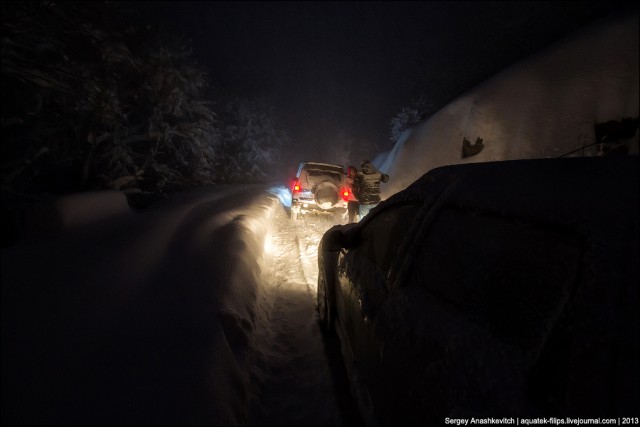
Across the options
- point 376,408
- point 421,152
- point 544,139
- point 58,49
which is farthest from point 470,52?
point 376,408

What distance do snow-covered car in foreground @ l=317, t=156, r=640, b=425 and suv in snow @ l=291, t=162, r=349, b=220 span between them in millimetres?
5770

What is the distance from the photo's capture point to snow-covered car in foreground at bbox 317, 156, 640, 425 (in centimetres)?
84

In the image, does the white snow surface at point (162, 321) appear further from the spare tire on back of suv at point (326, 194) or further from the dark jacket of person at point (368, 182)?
the dark jacket of person at point (368, 182)

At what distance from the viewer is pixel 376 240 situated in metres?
2.33

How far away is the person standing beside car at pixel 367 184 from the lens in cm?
698

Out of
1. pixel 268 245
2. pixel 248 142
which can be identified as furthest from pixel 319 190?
pixel 248 142

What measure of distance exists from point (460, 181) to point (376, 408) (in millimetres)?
1447

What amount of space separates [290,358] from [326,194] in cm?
504

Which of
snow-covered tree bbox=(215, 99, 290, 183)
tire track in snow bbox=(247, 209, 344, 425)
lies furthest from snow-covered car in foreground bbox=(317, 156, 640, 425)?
snow-covered tree bbox=(215, 99, 290, 183)

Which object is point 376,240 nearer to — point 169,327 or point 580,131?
point 169,327

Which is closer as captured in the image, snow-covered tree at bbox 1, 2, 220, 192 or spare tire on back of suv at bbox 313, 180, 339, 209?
snow-covered tree at bbox 1, 2, 220, 192

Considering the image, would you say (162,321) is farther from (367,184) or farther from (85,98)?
(85,98)

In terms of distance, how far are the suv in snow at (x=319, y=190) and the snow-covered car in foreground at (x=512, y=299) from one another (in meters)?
5.77

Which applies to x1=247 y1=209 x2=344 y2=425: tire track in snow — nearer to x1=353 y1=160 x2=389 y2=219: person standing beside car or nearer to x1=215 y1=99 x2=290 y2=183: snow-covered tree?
x1=353 y1=160 x2=389 y2=219: person standing beside car
